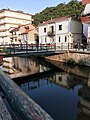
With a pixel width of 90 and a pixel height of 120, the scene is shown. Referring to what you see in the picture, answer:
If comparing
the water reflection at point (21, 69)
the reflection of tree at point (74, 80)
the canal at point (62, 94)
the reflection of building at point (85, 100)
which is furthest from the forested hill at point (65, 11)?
the reflection of building at point (85, 100)

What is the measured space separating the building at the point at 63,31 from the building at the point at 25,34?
23.5ft

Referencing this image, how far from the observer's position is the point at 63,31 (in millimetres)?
34969

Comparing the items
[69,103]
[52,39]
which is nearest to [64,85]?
[69,103]

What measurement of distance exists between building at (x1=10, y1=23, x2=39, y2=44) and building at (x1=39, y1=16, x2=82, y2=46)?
7169 millimetres

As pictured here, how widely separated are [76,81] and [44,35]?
25434mm

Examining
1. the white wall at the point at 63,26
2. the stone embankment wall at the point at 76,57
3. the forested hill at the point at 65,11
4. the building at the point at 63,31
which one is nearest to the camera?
the stone embankment wall at the point at 76,57

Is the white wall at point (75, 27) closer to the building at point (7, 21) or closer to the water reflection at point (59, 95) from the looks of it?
the water reflection at point (59, 95)

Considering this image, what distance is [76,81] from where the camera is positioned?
15.8m

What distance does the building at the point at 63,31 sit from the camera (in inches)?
1328

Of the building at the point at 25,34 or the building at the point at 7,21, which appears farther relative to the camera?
the building at the point at 7,21

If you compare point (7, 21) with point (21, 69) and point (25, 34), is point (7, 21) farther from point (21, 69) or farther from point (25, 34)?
point (21, 69)

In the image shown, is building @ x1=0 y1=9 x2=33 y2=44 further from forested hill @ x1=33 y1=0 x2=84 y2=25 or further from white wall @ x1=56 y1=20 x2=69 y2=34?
white wall @ x1=56 y1=20 x2=69 y2=34

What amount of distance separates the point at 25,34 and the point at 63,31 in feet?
49.9

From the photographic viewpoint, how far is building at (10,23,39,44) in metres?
46.0
